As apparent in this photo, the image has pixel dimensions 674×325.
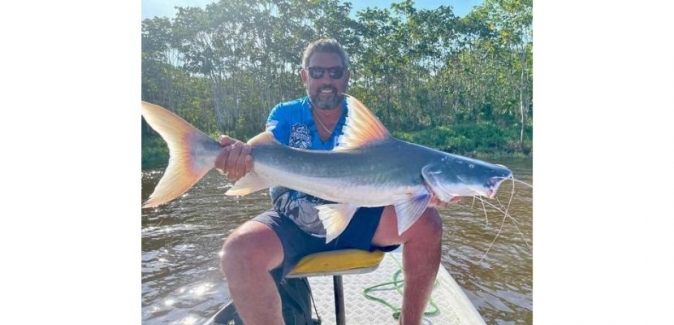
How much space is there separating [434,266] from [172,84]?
8.28 feet

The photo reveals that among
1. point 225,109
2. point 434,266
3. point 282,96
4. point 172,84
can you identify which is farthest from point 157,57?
point 434,266

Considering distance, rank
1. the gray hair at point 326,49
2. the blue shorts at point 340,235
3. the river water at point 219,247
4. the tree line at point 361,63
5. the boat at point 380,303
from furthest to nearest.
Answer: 1. the tree line at point 361,63
2. the river water at point 219,247
3. the boat at point 380,303
4. the gray hair at point 326,49
5. the blue shorts at point 340,235

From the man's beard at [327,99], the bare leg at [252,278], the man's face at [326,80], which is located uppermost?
the man's face at [326,80]

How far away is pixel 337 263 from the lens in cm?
148

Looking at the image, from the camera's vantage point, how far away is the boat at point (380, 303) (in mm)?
1954

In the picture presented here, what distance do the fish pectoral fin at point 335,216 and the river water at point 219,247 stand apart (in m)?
1.00

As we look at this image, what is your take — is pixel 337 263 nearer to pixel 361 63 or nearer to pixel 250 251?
pixel 250 251

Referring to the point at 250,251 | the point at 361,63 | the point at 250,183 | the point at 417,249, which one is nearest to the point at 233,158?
the point at 250,183

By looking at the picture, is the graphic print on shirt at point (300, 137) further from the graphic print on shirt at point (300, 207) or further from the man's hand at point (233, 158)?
the man's hand at point (233, 158)

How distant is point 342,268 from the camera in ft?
4.82

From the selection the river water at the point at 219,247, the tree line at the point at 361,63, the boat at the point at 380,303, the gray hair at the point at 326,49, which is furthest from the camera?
the tree line at the point at 361,63

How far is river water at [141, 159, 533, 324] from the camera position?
8.73 feet

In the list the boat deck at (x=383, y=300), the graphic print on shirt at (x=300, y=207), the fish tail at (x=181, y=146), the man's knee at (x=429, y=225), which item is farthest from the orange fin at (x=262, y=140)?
the boat deck at (x=383, y=300)
